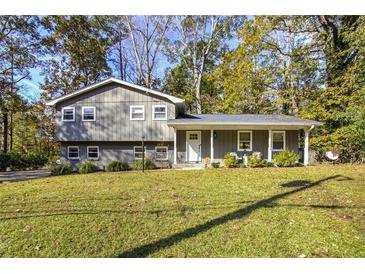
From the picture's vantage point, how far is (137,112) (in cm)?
1669

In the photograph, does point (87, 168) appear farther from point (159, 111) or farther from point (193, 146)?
point (193, 146)

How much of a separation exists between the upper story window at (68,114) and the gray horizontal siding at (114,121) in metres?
0.21

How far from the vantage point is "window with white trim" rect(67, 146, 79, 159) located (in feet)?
56.8

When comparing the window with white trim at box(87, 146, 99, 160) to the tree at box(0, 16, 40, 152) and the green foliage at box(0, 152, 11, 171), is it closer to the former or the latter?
the green foliage at box(0, 152, 11, 171)

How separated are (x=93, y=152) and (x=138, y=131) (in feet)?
11.1

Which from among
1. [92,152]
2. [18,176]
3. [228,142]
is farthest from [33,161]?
[228,142]

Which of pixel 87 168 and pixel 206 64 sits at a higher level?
pixel 206 64

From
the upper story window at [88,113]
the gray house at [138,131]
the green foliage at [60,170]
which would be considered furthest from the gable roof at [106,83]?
the green foliage at [60,170]

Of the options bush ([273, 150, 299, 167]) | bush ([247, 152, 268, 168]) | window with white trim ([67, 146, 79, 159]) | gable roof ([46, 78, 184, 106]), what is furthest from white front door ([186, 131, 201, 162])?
window with white trim ([67, 146, 79, 159])

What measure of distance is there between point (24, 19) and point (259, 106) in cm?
2108

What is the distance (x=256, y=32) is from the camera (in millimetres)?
20906

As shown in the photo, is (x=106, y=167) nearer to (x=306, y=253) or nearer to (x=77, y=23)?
(x=306, y=253)

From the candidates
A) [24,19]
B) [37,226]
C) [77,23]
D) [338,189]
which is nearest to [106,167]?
[37,226]

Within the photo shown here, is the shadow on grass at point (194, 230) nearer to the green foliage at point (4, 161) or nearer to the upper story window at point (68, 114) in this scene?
the upper story window at point (68, 114)
